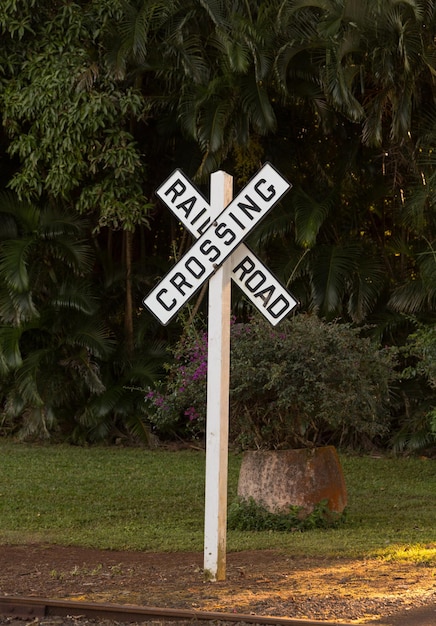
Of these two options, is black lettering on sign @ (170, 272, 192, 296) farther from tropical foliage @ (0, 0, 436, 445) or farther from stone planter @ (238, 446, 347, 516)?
tropical foliage @ (0, 0, 436, 445)

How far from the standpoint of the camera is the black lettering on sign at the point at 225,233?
7.27 metres

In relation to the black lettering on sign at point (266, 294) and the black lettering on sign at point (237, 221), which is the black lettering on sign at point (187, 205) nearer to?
the black lettering on sign at point (237, 221)

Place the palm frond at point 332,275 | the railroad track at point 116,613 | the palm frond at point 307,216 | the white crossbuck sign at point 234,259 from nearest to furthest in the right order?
the railroad track at point 116,613 < the white crossbuck sign at point 234,259 < the palm frond at point 307,216 < the palm frond at point 332,275

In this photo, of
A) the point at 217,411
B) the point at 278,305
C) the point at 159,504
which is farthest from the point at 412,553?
the point at 159,504

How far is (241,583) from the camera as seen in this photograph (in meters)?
7.51

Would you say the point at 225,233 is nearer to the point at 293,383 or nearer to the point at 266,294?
the point at 266,294

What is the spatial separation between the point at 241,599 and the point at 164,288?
1.98 meters

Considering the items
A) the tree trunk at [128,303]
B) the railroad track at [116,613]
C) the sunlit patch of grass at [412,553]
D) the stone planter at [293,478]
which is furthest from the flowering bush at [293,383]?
the tree trunk at [128,303]

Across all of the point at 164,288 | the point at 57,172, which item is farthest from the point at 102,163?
the point at 164,288

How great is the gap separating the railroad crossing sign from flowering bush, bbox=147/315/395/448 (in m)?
2.54

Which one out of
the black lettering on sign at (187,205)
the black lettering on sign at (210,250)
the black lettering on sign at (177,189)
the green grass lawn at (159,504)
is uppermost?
the black lettering on sign at (177,189)

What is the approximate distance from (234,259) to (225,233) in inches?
8.8

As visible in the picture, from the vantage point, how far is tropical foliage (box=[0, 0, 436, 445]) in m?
14.6

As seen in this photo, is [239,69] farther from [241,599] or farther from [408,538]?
[241,599]
